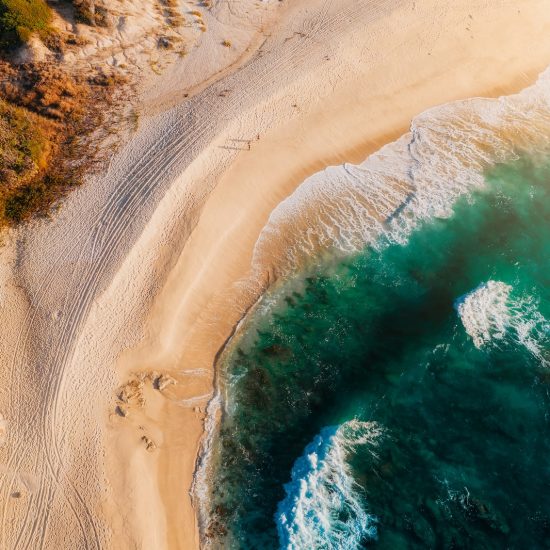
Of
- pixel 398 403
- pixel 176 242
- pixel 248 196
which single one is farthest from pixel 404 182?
pixel 176 242

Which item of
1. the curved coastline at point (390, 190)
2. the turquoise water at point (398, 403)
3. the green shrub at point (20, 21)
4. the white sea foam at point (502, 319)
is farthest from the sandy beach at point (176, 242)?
the white sea foam at point (502, 319)

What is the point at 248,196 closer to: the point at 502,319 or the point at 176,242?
the point at 176,242

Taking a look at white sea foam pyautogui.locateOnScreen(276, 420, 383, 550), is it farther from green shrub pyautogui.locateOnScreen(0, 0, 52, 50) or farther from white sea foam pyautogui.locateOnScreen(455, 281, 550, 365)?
green shrub pyautogui.locateOnScreen(0, 0, 52, 50)

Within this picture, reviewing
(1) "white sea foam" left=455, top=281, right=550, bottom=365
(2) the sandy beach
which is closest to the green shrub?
(2) the sandy beach

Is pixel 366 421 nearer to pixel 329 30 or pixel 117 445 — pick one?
pixel 117 445

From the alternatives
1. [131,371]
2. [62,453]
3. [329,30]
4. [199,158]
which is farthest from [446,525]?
[329,30]
